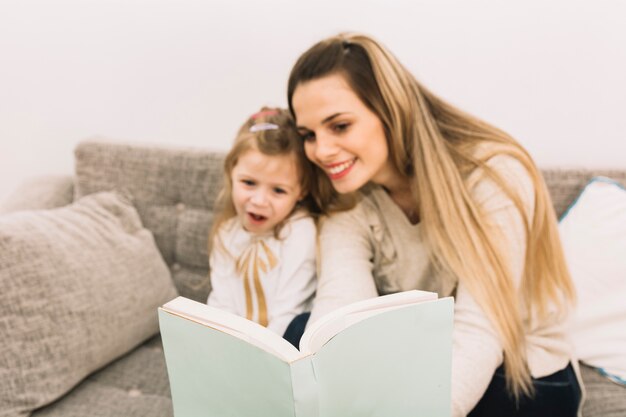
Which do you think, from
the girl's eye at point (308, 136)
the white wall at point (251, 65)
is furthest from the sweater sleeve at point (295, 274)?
the white wall at point (251, 65)

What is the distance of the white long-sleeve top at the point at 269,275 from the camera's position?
1.25 meters

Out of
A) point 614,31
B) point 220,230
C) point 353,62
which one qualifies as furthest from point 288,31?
point 614,31

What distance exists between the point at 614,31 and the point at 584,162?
1.16 feet

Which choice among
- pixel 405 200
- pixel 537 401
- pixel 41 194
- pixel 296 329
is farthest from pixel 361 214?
pixel 41 194

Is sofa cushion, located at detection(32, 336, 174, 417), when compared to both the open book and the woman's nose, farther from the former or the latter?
the woman's nose

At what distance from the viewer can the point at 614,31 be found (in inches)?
54.7

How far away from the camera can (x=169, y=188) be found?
1.50 meters

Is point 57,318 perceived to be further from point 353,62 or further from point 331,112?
point 353,62

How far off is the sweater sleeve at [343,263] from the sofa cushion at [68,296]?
0.48 meters

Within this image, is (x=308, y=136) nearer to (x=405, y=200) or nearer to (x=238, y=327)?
(x=405, y=200)

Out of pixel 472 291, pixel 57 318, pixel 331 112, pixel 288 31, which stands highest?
pixel 288 31

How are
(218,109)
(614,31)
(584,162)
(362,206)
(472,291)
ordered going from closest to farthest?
(472,291), (362,206), (614,31), (584,162), (218,109)

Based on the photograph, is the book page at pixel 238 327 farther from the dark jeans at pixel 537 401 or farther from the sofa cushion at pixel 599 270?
the sofa cushion at pixel 599 270

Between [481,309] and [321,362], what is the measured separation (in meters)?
0.53
